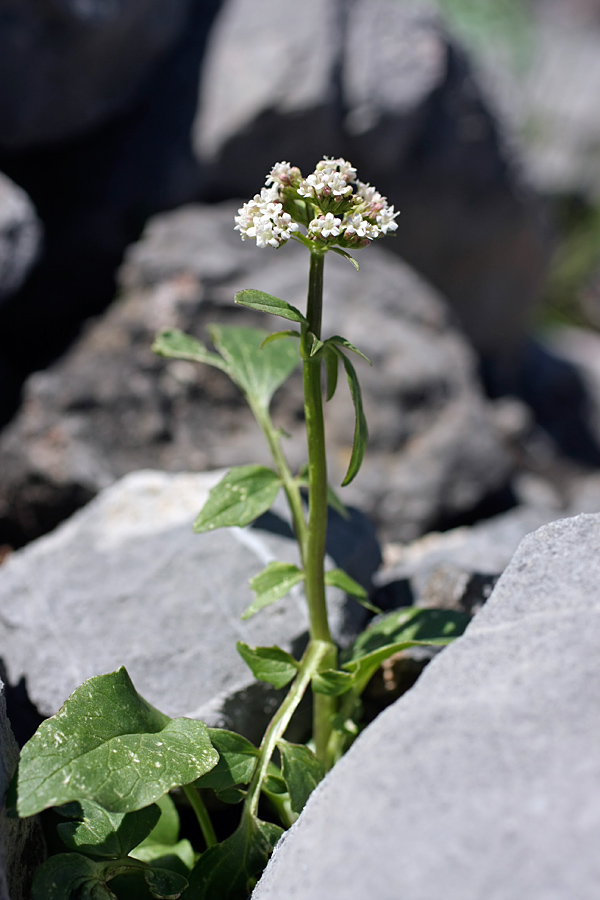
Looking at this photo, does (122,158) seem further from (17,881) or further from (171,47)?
(17,881)

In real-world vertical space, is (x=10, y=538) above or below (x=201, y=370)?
below

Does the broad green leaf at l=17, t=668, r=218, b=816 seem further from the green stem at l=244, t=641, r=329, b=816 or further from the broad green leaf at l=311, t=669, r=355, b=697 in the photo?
the broad green leaf at l=311, t=669, r=355, b=697

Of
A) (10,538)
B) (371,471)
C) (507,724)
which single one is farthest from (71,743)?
(371,471)

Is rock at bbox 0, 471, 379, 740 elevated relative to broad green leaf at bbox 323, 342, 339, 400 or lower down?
lower down

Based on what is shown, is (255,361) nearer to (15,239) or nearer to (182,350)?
(182,350)

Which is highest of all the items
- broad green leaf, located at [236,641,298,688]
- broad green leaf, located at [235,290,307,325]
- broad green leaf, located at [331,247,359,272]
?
broad green leaf, located at [331,247,359,272]

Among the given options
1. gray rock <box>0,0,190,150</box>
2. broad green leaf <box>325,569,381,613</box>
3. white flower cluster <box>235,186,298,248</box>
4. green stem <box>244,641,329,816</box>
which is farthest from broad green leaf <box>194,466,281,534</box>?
gray rock <box>0,0,190,150</box>

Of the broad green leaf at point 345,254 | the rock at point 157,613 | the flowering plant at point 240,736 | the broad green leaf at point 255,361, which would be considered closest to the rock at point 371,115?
the broad green leaf at point 255,361
